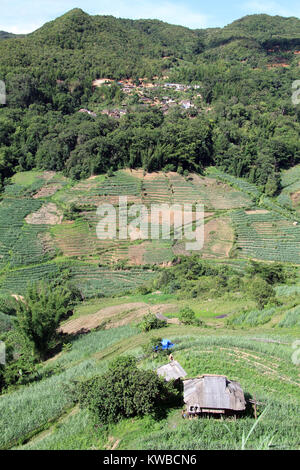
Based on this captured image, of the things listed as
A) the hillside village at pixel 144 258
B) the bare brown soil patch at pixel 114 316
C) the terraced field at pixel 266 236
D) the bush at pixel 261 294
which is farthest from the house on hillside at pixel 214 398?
the terraced field at pixel 266 236

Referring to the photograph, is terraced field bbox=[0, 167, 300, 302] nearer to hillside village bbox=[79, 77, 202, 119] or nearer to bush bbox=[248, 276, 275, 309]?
bush bbox=[248, 276, 275, 309]

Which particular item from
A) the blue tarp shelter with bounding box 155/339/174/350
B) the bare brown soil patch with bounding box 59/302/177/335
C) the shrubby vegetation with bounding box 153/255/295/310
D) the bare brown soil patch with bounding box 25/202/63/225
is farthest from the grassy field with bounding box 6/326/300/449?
the bare brown soil patch with bounding box 25/202/63/225

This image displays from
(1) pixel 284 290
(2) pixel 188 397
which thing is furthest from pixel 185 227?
(2) pixel 188 397

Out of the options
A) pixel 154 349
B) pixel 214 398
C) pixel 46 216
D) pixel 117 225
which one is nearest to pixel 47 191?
pixel 46 216

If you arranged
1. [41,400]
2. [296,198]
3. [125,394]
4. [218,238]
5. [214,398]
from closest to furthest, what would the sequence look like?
[214,398], [125,394], [41,400], [218,238], [296,198]

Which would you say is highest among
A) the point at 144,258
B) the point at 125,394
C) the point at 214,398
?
the point at 214,398

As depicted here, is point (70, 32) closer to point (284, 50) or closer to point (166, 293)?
point (284, 50)

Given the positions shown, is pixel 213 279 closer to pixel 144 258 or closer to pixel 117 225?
pixel 144 258
